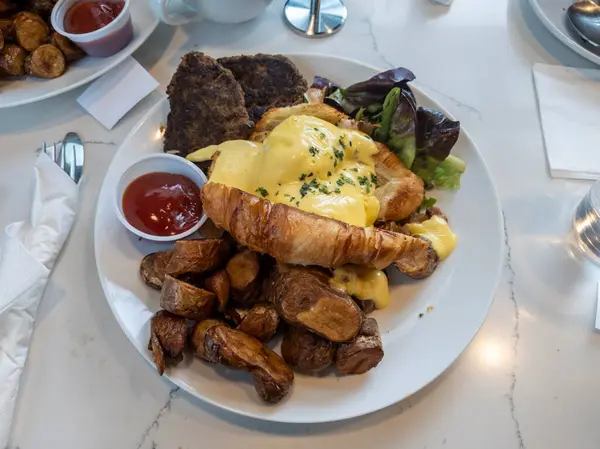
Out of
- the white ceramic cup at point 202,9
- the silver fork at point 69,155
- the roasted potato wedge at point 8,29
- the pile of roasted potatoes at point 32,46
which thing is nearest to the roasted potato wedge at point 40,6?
the pile of roasted potatoes at point 32,46

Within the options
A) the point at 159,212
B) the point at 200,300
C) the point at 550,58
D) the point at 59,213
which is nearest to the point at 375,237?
the point at 200,300

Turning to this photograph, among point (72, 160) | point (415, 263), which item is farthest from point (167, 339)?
point (72, 160)

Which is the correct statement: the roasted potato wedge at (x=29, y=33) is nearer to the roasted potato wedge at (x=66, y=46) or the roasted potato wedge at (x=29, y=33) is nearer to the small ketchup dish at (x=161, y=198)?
the roasted potato wedge at (x=66, y=46)

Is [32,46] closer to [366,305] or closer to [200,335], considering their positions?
[200,335]

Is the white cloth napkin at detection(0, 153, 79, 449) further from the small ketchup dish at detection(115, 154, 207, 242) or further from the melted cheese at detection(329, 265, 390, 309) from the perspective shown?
the melted cheese at detection(329, 265, 390, 309)

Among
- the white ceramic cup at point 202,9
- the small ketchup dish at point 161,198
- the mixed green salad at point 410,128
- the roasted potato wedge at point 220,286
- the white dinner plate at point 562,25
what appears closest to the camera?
the roasted potato wedge at point 220,286

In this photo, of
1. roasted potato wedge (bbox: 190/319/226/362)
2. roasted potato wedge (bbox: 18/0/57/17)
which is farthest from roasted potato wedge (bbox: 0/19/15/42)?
roasted potato wedge (bbox: 190/319/226/362)

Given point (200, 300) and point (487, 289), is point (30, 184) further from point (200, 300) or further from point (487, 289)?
point (487, 289)
